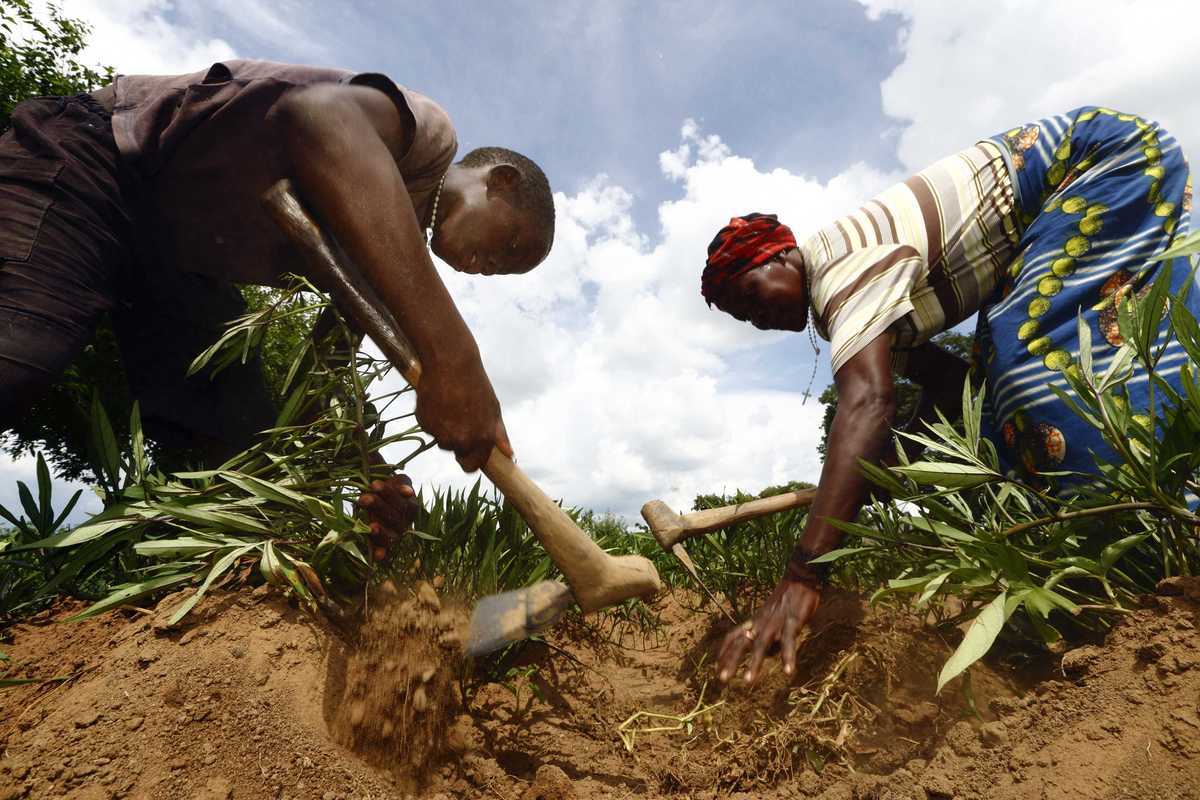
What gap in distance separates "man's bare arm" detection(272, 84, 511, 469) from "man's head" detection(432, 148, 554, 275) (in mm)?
584

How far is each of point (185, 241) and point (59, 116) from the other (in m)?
0.40

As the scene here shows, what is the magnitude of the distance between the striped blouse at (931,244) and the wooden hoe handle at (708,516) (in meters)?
0.65

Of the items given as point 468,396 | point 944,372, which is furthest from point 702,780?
point 944,372

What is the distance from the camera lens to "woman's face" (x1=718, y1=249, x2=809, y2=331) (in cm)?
237

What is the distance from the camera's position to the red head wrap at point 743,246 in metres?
2.39

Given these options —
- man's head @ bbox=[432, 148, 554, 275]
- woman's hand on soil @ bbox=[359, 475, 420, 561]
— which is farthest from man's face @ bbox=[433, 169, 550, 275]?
woman's hand on soil @ bbox=[359, 475, 420, 561]

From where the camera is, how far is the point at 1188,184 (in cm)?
174

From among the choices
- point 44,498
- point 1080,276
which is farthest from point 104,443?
point 1080,276

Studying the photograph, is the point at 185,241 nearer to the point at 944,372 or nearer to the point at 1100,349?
the point at 1100,349

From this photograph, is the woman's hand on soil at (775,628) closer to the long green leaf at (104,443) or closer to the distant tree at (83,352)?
the long green leaf at (104,443)

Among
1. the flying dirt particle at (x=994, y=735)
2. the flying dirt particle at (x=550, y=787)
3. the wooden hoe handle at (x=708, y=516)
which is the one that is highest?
the wooden hoe handle at (x=708, y=516)

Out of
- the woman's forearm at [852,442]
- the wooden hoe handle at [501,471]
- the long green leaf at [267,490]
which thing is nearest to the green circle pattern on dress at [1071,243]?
the woman's forearm at [852,442]

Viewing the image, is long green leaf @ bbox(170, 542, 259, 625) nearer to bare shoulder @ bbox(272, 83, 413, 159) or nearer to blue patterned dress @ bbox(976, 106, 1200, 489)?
bare shoulder @ bbox(272, 83, 413, 159)

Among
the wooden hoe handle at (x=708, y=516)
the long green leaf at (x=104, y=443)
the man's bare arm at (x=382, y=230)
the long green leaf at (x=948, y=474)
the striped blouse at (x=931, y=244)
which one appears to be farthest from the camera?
the wooden hoe handle at (x=708, y=516)
